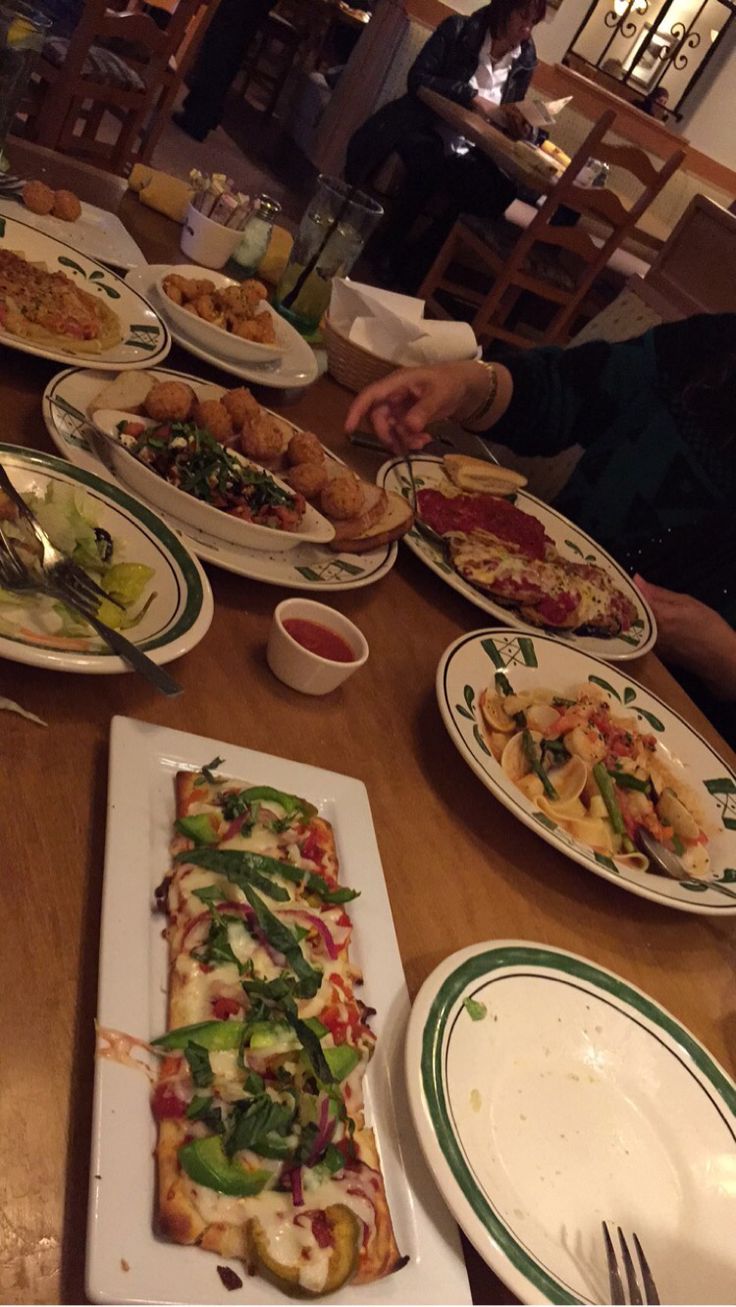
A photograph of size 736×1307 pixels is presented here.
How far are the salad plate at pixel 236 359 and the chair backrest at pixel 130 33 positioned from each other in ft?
7.26

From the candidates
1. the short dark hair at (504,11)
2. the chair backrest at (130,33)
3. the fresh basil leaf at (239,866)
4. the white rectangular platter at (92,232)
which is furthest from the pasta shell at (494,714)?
the short dark hair at (504,11)

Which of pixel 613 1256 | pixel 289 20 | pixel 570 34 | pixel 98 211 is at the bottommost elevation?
pixel 613 1256

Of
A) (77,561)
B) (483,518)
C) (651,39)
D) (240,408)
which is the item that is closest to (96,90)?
(240,408)

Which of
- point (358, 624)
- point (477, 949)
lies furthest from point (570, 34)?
point (477, 949)

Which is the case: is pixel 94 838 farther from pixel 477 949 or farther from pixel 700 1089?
pixel 700 1089

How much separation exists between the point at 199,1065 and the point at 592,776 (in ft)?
2.46

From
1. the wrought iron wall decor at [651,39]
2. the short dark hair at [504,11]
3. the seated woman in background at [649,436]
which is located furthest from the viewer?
the wrought iron wall decor at [651,39]

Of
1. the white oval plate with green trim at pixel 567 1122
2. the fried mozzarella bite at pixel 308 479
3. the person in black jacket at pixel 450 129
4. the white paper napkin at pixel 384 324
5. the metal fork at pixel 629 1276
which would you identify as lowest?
the metal fork at pixel 629 1276

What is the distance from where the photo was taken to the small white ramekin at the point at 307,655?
113cm

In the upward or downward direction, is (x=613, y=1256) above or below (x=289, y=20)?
below

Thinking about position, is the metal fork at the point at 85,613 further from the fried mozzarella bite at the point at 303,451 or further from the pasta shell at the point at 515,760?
the fried mozzarella bite at the point at 303,451

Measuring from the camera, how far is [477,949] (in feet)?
3.05

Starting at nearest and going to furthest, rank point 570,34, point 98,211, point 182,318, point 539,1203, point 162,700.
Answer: point 539,1203
point 162,700
point 182,318
point 98,211
point 570,34

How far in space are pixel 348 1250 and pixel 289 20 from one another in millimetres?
10720
